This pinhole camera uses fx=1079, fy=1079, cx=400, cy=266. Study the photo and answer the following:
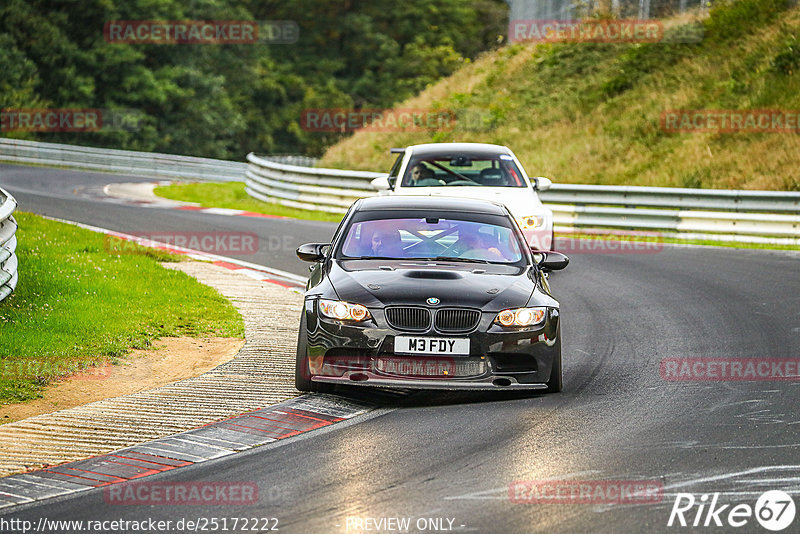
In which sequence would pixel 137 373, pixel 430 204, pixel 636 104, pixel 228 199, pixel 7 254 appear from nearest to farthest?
1. pixel 137 373
2. pixel 430 204
3. pixel 7 254
4. pixel 228 199
5. pixel 636 104

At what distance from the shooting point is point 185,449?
6898mm

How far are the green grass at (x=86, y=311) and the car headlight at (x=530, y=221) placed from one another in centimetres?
417

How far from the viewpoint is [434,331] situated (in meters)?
7.98

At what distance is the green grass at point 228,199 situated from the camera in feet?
80.1

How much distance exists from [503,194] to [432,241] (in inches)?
228

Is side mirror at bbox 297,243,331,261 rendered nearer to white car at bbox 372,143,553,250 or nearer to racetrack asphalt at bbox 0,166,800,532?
racetrack asphalt at bbox 0,166,800,532

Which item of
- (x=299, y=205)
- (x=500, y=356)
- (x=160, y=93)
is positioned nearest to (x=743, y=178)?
(x=299, y=205)

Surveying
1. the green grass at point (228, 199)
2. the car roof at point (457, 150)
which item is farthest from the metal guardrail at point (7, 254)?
the green grass at point (228, 199)

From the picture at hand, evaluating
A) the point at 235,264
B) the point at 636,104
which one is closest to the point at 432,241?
the point at 235,264

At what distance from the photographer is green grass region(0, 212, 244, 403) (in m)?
9.12

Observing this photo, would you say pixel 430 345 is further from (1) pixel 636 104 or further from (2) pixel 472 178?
(1) pixel 636 104

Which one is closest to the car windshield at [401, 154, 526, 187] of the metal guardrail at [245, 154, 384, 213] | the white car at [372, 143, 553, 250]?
the white car at [372, 143, 553, 250]

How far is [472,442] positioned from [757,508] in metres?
1.95

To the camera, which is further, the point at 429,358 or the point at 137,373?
the point at 137,373
